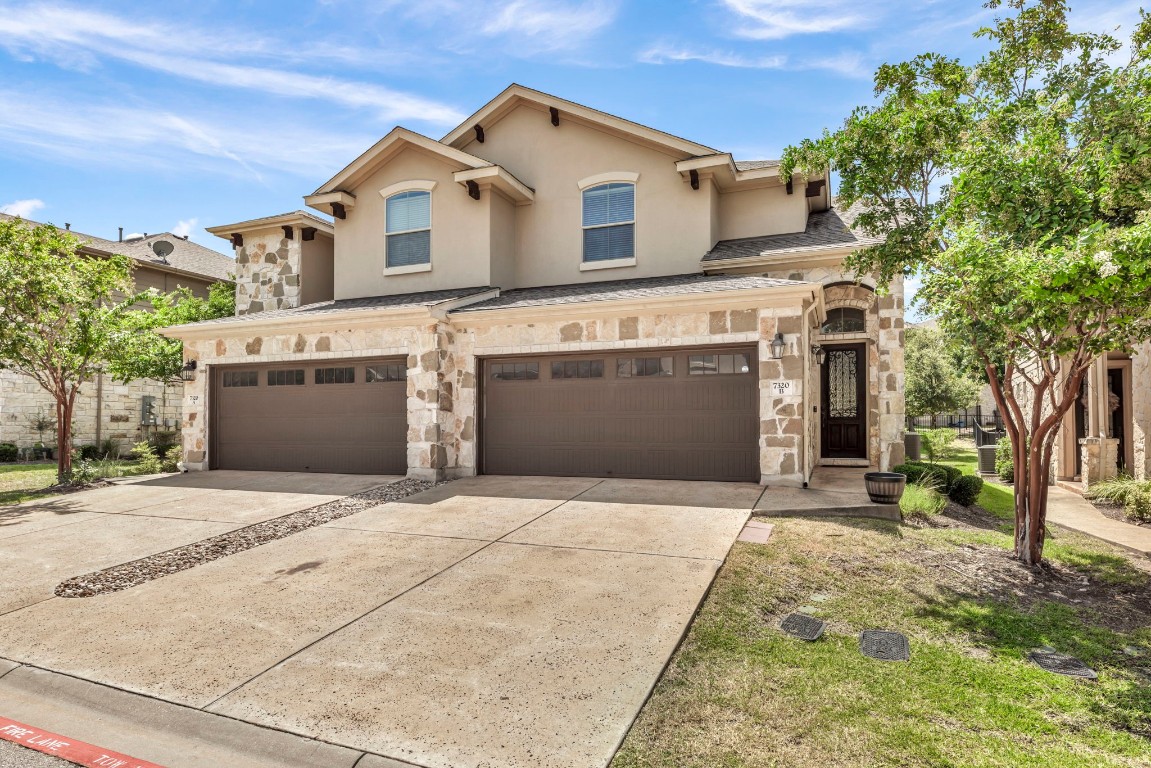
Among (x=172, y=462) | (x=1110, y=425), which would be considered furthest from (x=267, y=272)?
(x=1110, y=425)

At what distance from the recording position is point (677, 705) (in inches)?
138

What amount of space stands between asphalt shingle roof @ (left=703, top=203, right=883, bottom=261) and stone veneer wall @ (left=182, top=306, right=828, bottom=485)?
3.00 metres

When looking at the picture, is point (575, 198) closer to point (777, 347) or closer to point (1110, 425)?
point (777, 347)

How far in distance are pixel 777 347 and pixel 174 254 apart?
79.2 ft

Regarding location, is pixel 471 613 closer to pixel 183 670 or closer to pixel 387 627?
pixel 387 627

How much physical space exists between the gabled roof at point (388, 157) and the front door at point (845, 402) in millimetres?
8581

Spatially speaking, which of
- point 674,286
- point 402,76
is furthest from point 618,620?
point 402,76

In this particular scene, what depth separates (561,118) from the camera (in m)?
13.7

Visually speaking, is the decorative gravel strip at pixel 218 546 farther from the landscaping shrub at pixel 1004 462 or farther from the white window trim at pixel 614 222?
the landscaping shrub at pixel 1004 462

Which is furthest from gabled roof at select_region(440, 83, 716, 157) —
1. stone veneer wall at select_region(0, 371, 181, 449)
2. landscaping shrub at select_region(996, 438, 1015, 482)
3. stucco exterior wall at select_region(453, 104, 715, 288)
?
stone veneer wall at select_region(0, 371, 181, 449)

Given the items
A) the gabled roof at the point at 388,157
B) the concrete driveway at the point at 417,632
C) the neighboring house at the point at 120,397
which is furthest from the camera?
the neighboring house at the point at 120,397

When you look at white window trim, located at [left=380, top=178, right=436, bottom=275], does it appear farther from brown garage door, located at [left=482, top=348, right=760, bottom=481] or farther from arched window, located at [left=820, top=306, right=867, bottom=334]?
arched window, located at [left=820, top=306, right=867, bottom=334]

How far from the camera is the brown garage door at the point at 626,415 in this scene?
990 centimetres

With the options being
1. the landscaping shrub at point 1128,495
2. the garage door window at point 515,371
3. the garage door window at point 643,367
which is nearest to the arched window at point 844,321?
the garage door window at point 643,367
